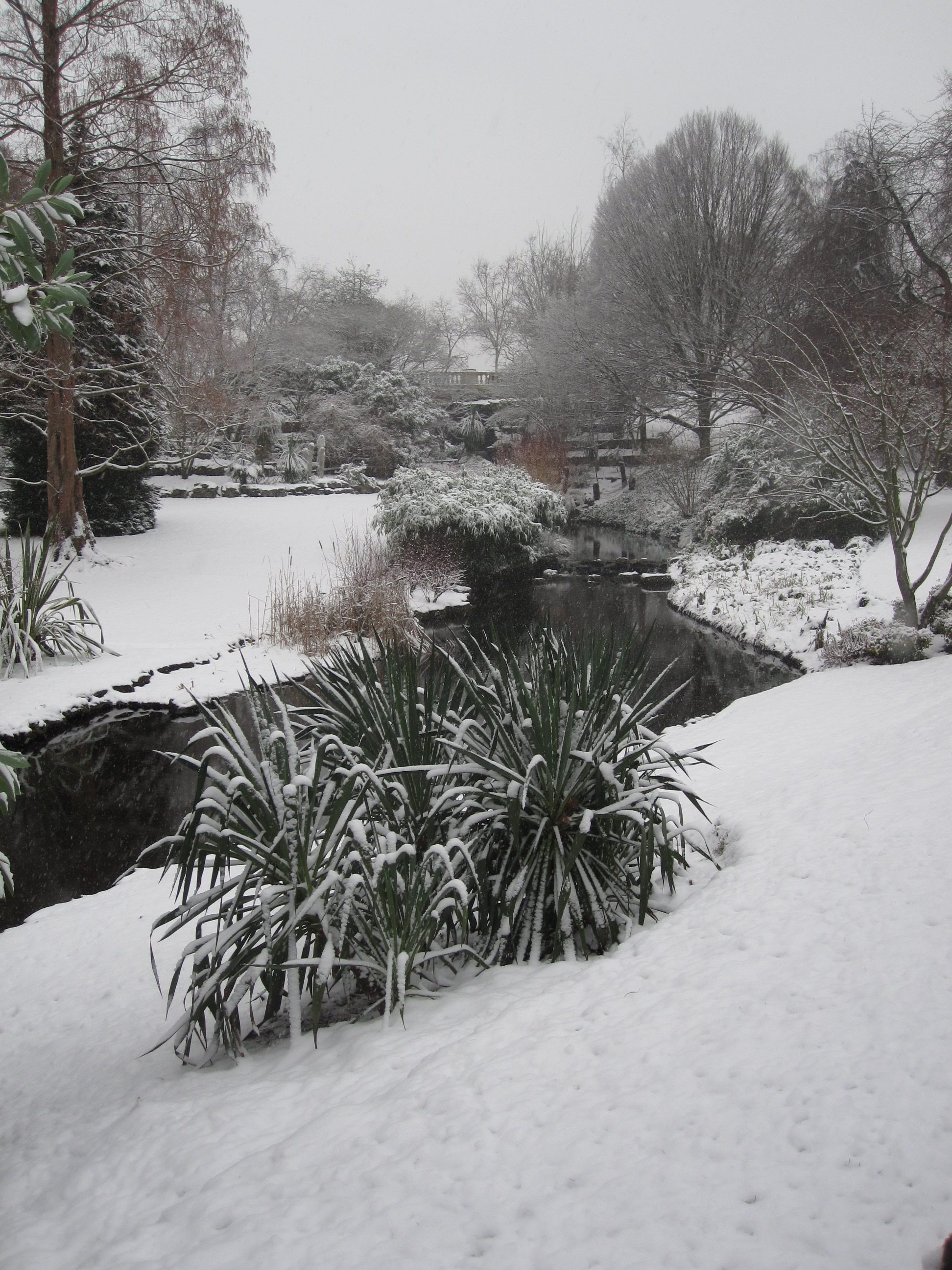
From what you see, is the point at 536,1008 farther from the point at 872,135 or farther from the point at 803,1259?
the point at 872,135

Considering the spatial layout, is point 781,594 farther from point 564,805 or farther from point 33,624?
point 564,805

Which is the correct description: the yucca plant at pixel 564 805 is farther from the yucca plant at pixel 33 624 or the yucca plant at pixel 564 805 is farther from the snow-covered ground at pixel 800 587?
the snow-covered ground at pixel 800 587

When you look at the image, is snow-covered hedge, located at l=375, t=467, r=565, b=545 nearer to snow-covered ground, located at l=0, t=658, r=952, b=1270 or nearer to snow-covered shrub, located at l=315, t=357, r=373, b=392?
snow-covered ground, located at l=0, t=658, r=952, b=1270

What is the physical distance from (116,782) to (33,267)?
496 cm

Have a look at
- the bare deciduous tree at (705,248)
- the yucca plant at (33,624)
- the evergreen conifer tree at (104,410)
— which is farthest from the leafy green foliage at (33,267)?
the bare deciduous tree at (705,248)

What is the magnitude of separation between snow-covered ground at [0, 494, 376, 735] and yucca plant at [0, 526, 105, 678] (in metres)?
0.17

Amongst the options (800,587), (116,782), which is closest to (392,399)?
(800,587)

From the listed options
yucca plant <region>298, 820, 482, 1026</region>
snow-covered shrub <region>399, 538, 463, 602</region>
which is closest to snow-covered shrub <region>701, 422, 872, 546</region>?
snow-covered shrub <region>399, 538, 463, 602</region>

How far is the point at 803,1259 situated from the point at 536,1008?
98 centimetres

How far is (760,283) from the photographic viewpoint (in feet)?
66.8

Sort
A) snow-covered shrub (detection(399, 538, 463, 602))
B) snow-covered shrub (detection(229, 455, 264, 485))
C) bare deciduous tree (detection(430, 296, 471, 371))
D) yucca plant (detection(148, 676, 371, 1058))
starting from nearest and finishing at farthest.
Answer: yucca plant (detection(148, 676, 371, 1058))
snow-covered shrub (detection(399, 538, 463, 602))
snow-covered shrub (detection(229, 455, 264, 485))
bare deciduous tree (detection(430, 296, 471, 371))

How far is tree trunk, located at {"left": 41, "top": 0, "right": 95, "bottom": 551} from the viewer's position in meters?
10.5

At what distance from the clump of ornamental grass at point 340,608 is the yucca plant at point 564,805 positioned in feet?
20.0

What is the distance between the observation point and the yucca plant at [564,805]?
2699mm
